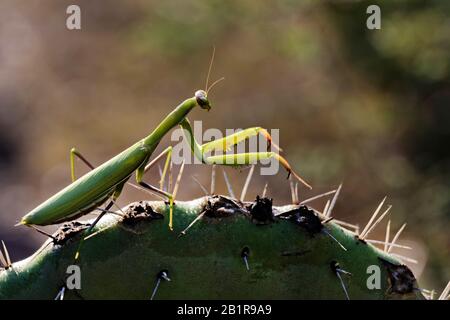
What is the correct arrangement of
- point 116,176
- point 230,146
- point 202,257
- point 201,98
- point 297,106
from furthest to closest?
point 297,106 → point 201,98 → point 230,146 → point 116,176 → point 202,257

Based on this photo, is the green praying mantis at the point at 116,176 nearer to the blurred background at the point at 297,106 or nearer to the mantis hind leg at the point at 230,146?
the mantis hind leg at the point at 230,146

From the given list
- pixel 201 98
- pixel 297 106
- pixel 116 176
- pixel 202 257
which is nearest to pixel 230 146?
pixel 201 98

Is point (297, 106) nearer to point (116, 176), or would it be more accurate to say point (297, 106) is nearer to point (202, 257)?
point (116, 176)

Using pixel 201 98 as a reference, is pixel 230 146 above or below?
below

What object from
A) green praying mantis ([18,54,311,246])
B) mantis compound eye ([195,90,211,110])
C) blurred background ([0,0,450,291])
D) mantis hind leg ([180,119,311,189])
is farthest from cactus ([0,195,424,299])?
blurred background ([0,0,450,291])

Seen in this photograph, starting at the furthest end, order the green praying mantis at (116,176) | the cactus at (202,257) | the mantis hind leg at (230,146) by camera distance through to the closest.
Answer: the mantis hind leg at (230,146) → the green praying mantis at (116,176) → the cactus at (202,257)

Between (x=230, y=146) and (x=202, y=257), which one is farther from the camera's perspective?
(x=230, y=146)

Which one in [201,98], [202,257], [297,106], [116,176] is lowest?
[297,106]

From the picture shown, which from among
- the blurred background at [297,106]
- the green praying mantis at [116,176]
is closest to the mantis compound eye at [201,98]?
the green praying mantis at [116,176]
